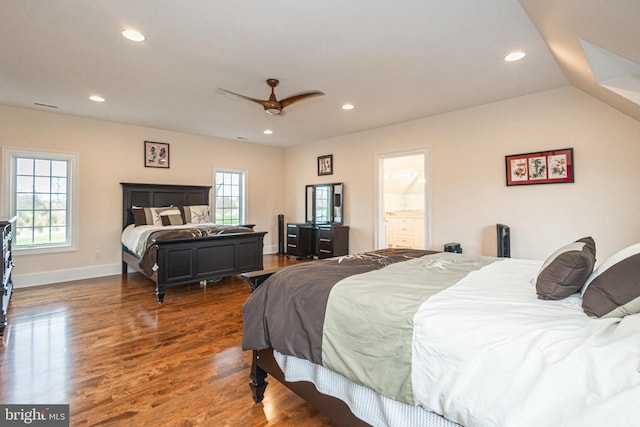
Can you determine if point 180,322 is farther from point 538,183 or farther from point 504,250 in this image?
point 538,183

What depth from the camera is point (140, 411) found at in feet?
6.05

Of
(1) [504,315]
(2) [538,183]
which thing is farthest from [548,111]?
(1) [504,315]

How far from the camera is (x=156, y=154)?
5.84 meters

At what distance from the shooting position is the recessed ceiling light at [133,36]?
102 inches

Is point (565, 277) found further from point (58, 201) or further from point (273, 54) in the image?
point (58, 201)

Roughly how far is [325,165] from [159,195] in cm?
324

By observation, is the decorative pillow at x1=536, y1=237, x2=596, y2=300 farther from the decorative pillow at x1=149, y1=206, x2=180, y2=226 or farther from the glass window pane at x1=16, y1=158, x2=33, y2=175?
the glass window pane at x1=16, y1=158, x2=33, y2=175

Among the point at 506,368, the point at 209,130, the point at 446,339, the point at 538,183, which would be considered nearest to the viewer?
the point at 506,368

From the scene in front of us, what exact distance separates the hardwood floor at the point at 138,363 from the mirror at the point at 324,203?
9.63 feet

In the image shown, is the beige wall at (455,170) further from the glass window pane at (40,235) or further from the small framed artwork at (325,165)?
the glass window pane at (40,235)

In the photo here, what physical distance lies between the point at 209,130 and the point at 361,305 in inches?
215

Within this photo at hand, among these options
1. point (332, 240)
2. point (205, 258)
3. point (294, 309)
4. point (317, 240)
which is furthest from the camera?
point (317, 240)

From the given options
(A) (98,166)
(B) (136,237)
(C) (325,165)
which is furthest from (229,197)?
(B) (136,237)

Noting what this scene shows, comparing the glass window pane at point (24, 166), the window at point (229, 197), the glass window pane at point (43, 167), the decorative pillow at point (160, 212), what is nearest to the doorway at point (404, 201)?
the window at point (229, 197)
